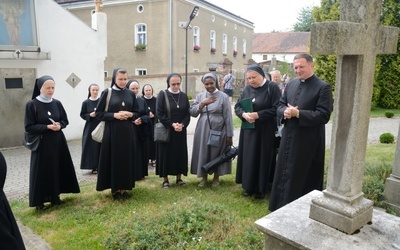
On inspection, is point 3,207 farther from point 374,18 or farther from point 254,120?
point 254,120

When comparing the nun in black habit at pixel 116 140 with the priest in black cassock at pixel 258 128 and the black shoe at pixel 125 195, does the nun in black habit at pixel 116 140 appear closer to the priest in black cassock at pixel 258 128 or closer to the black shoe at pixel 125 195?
the black shoe at pixel 125 195

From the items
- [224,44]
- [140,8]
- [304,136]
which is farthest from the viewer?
[224,44]

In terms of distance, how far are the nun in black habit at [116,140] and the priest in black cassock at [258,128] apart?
1.96 meters

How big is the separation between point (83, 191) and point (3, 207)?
4.12 metres

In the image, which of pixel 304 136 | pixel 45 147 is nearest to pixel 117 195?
pixel 45 147

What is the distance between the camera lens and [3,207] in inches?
99.3

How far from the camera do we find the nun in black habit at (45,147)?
17.4 feet

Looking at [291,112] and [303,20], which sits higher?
[303,20]

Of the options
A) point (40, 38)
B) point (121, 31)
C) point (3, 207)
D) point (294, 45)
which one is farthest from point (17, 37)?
point (294, 45)

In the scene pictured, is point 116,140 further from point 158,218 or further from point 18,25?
point 18,25

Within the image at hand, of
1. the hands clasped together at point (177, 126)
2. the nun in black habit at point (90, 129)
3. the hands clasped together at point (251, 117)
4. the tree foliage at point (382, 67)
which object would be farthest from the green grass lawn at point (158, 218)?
→ the tree foliage at point (382, 67)

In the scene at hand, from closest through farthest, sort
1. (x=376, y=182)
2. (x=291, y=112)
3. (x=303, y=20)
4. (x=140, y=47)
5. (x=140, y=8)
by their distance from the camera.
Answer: (x=291, y=112), (x=376, y=182), (x=140, y=8), (x=140, y=47), (x=303, y=20)

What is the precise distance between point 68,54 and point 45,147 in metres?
7.47

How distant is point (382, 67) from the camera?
1917 cm
